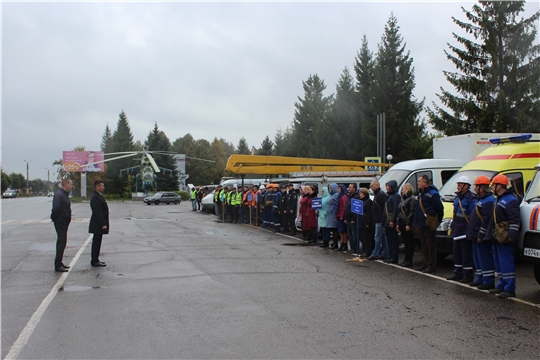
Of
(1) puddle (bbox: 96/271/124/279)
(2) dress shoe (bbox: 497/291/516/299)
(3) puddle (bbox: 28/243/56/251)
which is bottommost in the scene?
(2) dress shoe (bbox: 497/291/516/299)

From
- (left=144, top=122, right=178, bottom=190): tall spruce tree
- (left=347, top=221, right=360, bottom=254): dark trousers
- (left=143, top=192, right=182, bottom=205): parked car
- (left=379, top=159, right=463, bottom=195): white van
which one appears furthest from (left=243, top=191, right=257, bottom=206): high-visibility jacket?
(left=144, top=122, right=178, bottom=190): tall spruce tree

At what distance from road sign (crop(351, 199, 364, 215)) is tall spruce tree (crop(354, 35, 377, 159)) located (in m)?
26.8

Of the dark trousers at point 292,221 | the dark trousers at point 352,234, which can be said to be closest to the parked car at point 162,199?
the dark trousers at point 292,221

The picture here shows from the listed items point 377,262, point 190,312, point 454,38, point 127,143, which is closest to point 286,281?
point 190,312

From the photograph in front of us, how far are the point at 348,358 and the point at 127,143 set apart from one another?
344 ft

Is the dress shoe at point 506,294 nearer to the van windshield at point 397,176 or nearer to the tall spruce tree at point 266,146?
the van windshield at point 397,176

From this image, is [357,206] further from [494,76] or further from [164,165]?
[164,165]

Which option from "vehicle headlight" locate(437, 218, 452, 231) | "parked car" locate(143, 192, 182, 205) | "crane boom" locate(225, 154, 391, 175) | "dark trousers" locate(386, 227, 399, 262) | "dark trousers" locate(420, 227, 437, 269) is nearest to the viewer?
"dark trousers" locate(420, 227, 437, 269)

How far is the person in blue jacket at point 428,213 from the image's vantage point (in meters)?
10.1

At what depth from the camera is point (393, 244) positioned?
11.4 meters

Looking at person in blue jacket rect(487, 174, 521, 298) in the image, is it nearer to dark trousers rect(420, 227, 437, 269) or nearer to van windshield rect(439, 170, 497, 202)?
dark trousers rect(420, 227, 437, 269)

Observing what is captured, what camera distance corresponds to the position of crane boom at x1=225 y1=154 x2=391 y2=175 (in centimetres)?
2160

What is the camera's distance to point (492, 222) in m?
8.09

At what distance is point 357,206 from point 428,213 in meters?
2.68
